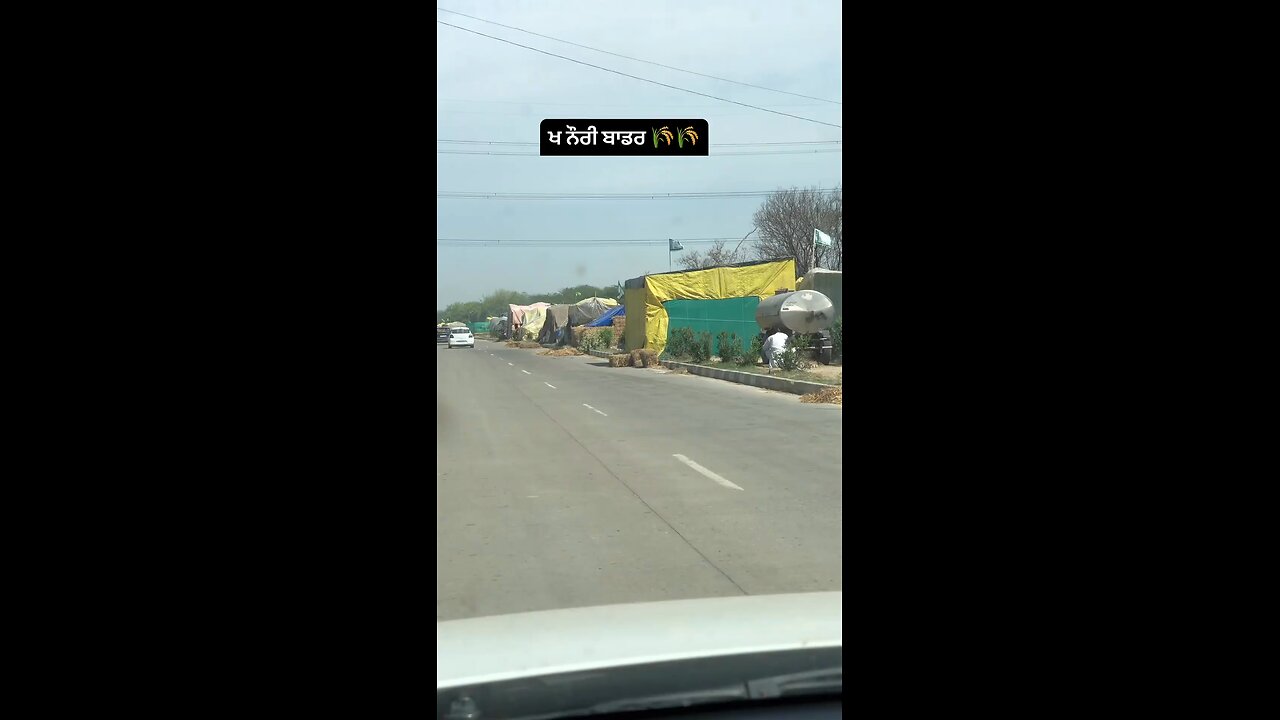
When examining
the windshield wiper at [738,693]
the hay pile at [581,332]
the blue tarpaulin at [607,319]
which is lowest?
the windshield wiper at [738,693]

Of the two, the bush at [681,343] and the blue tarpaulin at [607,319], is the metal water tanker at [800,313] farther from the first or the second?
the blue tarpaulin at [607,319]

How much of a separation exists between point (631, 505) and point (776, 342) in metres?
16.0

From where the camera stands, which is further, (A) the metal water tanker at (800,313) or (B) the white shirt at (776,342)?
(B) the white shirt at (776,342)

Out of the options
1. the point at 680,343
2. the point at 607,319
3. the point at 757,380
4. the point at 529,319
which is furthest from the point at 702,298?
the point at 529,319

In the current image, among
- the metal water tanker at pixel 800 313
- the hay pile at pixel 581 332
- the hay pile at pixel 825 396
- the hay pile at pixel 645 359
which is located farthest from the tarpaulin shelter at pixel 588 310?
the hay pile at pixel 825 396

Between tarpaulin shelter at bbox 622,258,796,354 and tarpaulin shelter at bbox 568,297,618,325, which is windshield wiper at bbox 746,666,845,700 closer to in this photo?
tarpaulin shelter at bbox 622,258,796,354

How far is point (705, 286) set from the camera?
30.2m

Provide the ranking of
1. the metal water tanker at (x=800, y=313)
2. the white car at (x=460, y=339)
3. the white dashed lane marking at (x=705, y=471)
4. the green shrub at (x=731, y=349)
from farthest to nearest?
the white car at (x=460, y=339) < the green shrub at (x=731, y=349) < the metal water tanker at (x=800, y=313) < the white dashed lane marking at (x=705, y=471)

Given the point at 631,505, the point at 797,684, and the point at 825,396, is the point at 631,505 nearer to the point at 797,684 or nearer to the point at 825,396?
the point at 797,684

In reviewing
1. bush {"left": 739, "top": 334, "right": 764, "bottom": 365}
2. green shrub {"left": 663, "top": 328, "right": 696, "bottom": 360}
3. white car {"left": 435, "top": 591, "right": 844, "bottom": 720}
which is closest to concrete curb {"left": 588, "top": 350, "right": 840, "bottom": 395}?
green shrub {"left": 663, "top": 328, "right": 696, "bottom": 360}

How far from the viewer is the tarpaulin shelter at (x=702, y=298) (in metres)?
27.2

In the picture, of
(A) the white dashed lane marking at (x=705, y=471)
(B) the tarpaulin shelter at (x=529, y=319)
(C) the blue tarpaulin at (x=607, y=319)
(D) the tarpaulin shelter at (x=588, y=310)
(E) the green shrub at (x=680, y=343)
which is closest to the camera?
(A) the white dashed lane marking at (x=705, y=471)

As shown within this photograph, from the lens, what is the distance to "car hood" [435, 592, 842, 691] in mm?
1886
